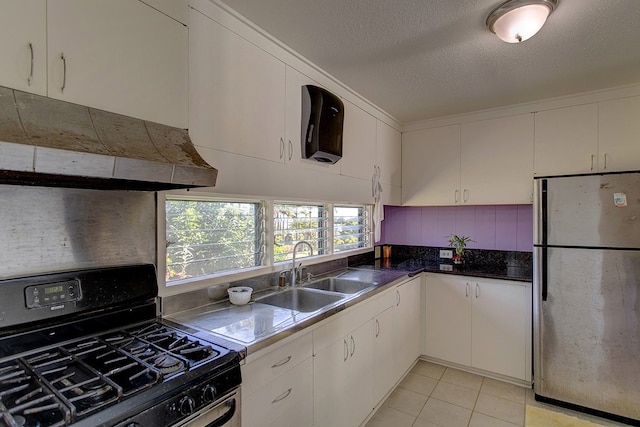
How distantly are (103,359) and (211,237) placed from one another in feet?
2.74

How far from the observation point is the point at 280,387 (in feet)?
4.61

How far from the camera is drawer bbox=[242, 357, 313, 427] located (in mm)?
1271

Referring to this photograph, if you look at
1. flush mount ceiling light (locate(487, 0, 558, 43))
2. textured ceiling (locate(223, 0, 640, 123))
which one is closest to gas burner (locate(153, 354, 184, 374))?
textured ceiling (locate(223, 0, 640, 123))

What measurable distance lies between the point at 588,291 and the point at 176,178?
269 centimetres

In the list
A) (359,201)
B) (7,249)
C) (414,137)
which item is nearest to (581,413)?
(359,201)

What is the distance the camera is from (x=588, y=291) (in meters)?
2.26

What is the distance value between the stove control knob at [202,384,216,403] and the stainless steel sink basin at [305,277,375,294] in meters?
1.37

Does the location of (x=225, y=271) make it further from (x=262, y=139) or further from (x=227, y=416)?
(x=227, y=416)

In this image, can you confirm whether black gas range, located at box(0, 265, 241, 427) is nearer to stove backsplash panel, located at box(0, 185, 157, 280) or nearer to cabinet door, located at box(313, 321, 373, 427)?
stove backsplash panel, located at box(0, 185, 157, 280)

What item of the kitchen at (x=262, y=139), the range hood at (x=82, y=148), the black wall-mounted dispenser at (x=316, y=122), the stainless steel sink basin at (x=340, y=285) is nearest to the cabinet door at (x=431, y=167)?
the kitchen at (x=262, y=139)

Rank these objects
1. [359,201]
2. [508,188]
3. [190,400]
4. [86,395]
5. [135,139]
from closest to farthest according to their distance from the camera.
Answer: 1. [86,395]
2. [190,400]
3. [135,139]
4. [359,201]
5. [508,188]

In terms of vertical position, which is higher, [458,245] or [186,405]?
[458,245]

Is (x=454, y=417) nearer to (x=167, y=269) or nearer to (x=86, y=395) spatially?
(x=167, y=269)

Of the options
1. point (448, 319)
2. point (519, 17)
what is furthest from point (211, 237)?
point (448, 319)
